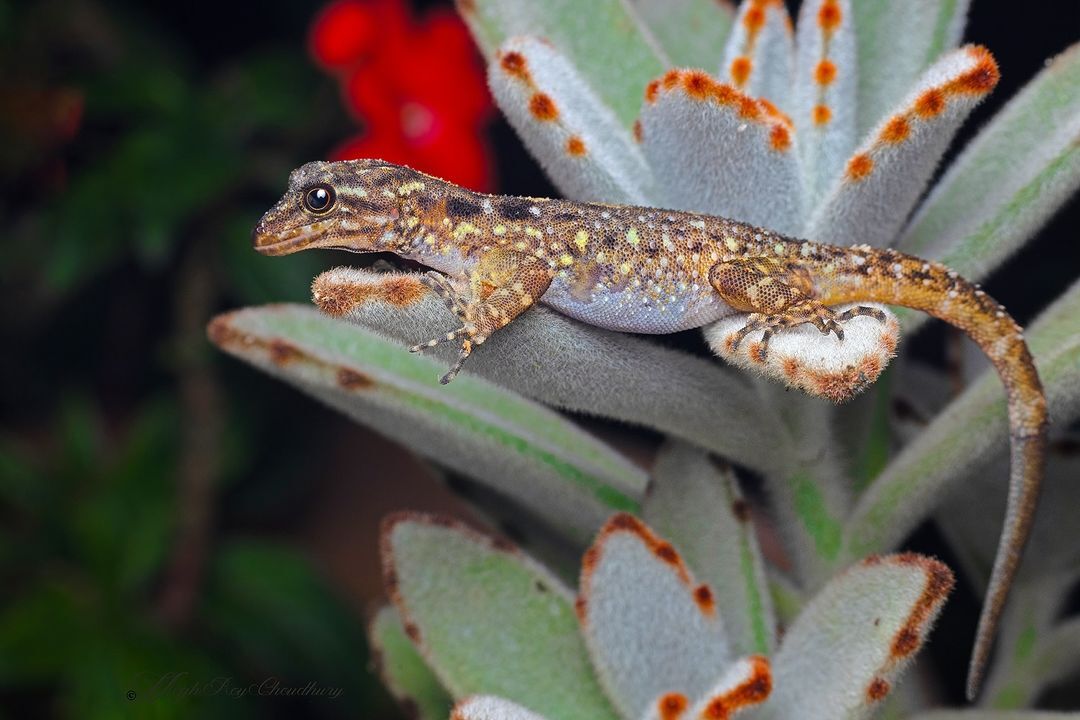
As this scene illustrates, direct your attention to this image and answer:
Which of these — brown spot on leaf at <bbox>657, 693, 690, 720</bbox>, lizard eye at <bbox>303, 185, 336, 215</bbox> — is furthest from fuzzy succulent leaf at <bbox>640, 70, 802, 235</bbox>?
brown spot on leaf at <bbox>657, 693, 690, 720</bbox>

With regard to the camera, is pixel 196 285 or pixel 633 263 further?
pixel 196 285

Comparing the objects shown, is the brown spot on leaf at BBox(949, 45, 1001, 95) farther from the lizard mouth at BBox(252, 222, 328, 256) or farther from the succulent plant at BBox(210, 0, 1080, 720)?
the lizard mouth at BBox(252, 222, 328, 256)

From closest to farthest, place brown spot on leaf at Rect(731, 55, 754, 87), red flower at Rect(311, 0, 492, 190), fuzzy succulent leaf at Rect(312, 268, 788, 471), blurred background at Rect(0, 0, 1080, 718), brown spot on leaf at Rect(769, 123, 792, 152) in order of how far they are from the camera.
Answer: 1. fuzzy succulent leaf at Rect(312, 268, 788, 471)
2. brown spot on leaf at Rect(769, 123, 792, 152)
3. brown spot on leaf at Rect(731, 55, 754, 87)
4. red flower at Rect(311, 0, 492, 190)
5. blurred background at Rect(0, 0, 1080, 718)

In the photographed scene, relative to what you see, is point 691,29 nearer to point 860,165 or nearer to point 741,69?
point 741,69

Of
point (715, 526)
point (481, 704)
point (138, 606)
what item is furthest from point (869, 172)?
point (138, 606)

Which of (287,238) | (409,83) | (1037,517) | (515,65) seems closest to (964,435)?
(1037,517)

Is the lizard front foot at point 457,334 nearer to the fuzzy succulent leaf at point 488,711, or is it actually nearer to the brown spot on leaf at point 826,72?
the fuzzy succulent leaf at point 488,711
